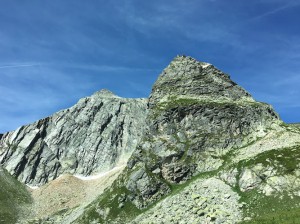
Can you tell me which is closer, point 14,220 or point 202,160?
point 202,160

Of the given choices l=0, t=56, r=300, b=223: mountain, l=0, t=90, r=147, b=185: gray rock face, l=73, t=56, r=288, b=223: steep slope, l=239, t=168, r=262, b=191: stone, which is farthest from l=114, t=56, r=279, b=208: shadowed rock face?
l=0, t=90, r=147, b=185: gray rock face

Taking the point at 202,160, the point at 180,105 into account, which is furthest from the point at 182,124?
the point at 202,160

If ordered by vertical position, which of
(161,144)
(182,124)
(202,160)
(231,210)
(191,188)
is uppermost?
(182,124)

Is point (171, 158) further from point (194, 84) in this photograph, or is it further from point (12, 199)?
point (12, 199)

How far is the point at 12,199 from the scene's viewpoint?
130875mm

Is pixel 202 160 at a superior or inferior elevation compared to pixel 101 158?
inferior

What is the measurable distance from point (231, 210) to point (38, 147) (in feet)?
402

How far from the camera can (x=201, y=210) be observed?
78.9m

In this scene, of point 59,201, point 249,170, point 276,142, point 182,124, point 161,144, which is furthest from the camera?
point 59,201

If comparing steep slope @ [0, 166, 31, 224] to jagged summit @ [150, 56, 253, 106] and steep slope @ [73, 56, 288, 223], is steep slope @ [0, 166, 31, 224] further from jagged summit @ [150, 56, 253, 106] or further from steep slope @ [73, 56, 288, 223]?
jagged summit @ [150, 56, 253, 106]

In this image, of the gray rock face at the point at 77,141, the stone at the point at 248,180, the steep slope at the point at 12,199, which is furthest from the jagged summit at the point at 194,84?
the steep slope at the point at 12,199

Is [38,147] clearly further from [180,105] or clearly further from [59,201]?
[180,105]

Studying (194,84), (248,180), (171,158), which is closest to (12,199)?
(171,158)

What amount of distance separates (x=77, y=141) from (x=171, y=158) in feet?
283
